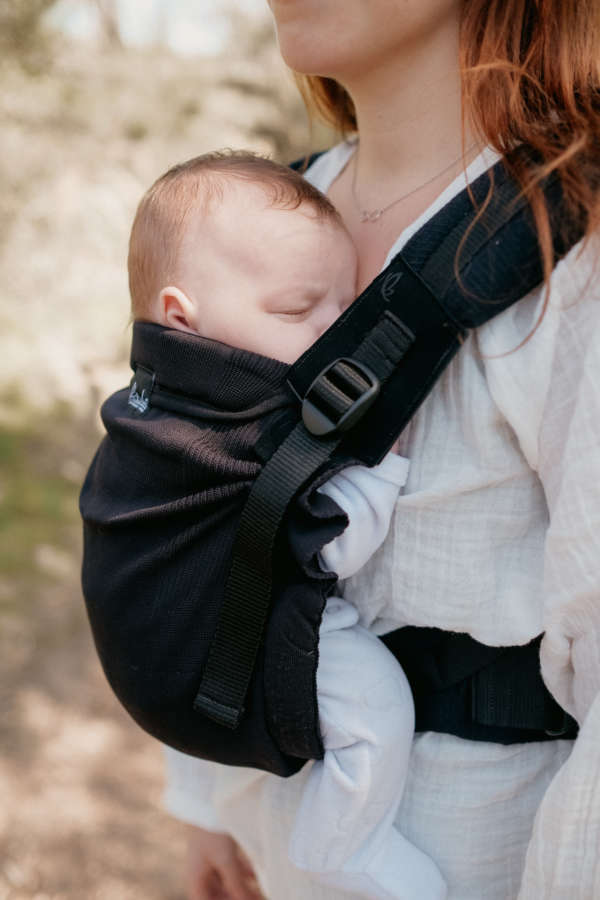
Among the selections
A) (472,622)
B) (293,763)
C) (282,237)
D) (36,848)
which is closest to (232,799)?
(293,763)

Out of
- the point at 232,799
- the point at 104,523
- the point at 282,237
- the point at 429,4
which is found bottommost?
the point at 232,799

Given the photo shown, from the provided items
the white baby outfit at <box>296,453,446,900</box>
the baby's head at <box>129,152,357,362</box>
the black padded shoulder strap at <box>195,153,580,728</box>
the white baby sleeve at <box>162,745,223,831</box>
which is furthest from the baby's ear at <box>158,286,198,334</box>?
the white baby sleeve at <box>162,745,223,831</box>

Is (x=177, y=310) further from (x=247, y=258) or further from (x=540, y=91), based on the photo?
(x=540, y=91)

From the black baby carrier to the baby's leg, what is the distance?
0.14ft

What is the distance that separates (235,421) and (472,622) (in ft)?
1.28

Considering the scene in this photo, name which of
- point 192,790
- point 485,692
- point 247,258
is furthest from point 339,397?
point 192,790

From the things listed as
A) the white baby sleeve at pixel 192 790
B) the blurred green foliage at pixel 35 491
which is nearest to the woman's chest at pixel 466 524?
the white baby sleeve at pixel 192 790

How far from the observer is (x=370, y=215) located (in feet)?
4.61

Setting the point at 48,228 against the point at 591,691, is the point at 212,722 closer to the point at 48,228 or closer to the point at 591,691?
the point at 591,691

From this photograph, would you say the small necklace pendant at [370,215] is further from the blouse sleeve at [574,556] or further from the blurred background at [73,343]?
the blurred background at [73,343]

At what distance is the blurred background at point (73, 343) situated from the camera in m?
2.78

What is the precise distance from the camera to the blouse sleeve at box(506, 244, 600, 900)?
938 millimetres

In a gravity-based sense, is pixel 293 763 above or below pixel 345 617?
below

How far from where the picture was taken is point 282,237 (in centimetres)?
123
